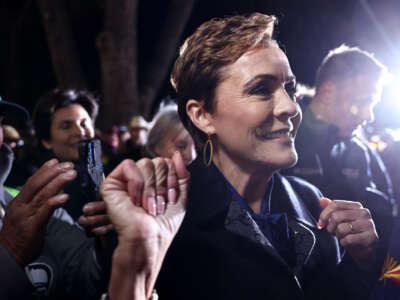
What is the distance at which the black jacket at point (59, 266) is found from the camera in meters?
0.82

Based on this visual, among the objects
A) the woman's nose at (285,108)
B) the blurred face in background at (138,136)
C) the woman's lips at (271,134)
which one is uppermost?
the woman's nose at (285,108)

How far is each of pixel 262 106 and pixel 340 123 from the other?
58 cm

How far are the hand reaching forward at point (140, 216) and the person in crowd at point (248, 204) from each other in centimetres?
22

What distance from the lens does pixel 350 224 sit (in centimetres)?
88

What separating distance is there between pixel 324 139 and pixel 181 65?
2.25ft

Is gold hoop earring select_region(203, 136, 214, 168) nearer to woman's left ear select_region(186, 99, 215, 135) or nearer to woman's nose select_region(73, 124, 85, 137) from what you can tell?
woman's left ear select_region(186, 99, 215, 135)

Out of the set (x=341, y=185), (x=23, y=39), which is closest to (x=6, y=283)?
(x=341, y=185)

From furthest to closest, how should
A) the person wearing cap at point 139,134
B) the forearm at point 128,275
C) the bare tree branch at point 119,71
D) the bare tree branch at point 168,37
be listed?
the person wearing cap at point 139,134, the bare tree branch at point 168,37, the bare tree branch at point 119,71, the forearm at point 128,275

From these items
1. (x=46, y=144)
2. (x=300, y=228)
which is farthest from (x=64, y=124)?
(x=300, y=228)

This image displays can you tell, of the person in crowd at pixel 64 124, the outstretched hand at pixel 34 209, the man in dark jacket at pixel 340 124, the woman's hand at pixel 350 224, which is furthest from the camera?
the person in crowd at pixel 64 124

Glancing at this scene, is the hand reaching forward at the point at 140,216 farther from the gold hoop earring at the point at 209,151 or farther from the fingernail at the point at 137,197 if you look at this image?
the gold hoop earring at the point at 209,151

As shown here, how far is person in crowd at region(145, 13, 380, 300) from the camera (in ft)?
2.92

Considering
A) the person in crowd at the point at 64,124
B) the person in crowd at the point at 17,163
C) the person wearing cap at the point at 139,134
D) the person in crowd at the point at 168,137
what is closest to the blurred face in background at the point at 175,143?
the person in crowd at the point at 168,137

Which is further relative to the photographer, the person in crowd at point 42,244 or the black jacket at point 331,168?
the black jacket at point 331,168
